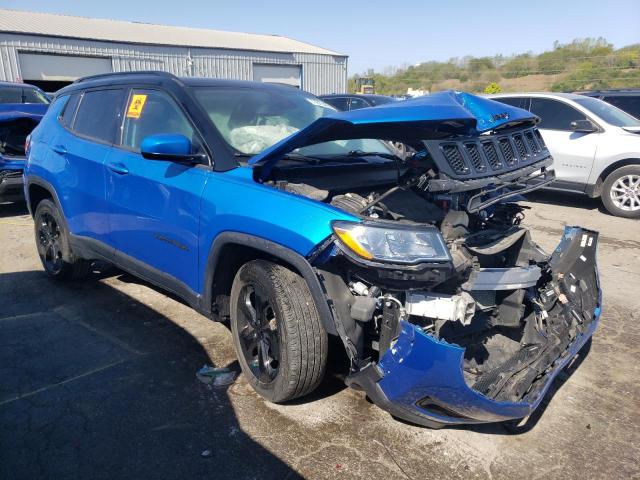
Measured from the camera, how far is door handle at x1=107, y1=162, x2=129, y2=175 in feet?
11.7

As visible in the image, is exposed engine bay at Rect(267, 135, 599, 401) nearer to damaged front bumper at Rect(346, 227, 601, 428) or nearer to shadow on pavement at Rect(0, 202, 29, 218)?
damaged front bumper at Rect(346, 227, 601, 428)

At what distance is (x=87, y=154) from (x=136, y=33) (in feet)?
81.7

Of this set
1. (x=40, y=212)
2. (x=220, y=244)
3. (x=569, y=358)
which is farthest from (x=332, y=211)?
(x=40, y=212)

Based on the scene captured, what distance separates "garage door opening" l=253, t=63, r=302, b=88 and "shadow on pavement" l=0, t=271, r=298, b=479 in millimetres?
24674

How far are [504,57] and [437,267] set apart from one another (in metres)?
58.2

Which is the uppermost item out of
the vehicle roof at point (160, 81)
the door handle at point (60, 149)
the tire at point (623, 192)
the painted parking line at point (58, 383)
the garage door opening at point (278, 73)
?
the garage door opening at point (278, 73)

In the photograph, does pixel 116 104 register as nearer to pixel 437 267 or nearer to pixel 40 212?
pixel 40 212

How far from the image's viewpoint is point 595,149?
7805 mm

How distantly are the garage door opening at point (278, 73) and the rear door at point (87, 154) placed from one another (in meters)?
23.7

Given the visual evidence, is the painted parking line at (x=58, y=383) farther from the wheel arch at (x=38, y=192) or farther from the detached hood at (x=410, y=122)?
the wheel arch at (x=38, y=192)

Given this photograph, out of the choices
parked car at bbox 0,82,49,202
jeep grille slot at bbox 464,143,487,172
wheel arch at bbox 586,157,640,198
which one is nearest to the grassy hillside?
wheel arch at bbox 586,157,640,198

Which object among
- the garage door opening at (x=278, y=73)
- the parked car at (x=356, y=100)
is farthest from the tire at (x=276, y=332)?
the garage door opening at (x=278, y=73)

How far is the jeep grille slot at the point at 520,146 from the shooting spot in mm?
3094

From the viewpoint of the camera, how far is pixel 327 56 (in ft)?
97.7
